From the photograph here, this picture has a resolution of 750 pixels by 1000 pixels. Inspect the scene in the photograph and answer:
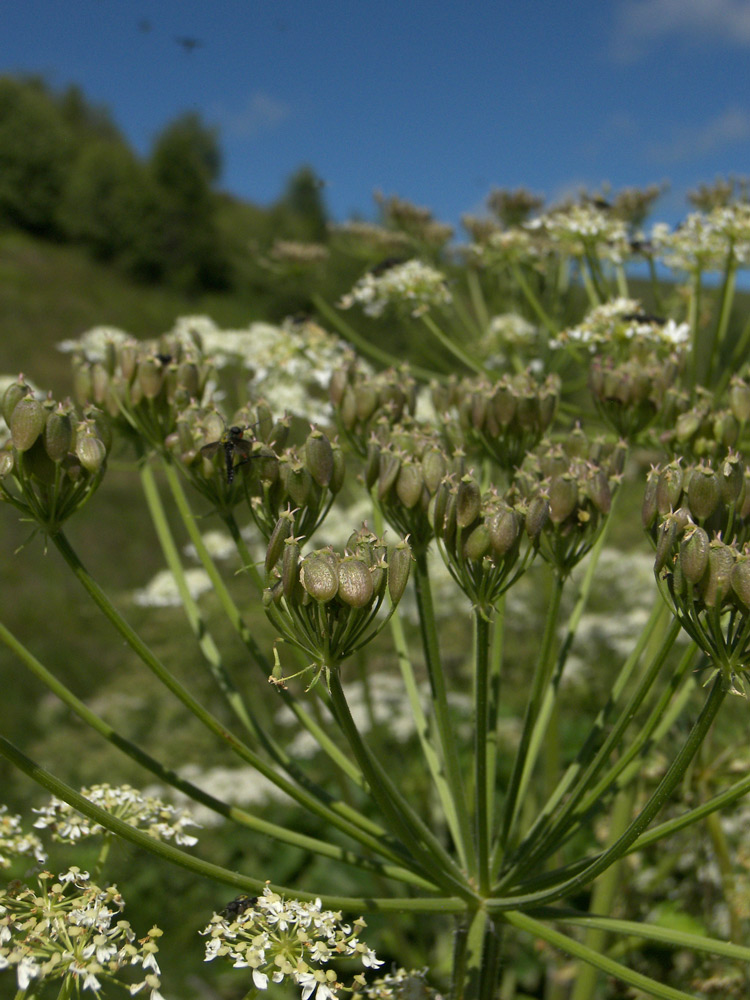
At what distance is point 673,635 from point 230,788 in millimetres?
7456

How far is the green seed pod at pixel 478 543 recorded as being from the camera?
8.37 ft

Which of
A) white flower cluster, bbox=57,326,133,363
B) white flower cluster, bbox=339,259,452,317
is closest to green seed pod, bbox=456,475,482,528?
white flower cluster, bbox=57,326,133,363

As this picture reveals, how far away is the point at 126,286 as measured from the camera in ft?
211

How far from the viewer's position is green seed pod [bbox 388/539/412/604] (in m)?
2.35

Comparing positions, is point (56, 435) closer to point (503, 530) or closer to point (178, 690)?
point (178, 690)

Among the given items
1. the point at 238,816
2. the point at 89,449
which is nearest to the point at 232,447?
the point at 89,449

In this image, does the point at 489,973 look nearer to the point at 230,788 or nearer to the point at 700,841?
the point at 700,841

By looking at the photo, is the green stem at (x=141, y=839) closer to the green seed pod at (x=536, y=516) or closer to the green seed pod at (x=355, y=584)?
the green seed pod at (x=355, y=584)

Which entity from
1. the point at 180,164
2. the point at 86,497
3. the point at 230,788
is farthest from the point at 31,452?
the point at 180,164

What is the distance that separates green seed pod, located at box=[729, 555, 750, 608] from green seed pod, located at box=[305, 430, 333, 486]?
4.66 feet

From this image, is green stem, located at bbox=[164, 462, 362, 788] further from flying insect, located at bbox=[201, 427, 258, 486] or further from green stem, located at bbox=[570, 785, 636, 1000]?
green stem, located at bbox=[570, 785, 636, 1000]

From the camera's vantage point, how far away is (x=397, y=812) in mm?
2613

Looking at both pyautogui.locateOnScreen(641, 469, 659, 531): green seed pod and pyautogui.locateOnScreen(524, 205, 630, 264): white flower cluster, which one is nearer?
pyautogui.locateOnScreen(641, 469, 659, 531): green seed pod

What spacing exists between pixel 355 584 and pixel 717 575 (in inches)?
37.1
